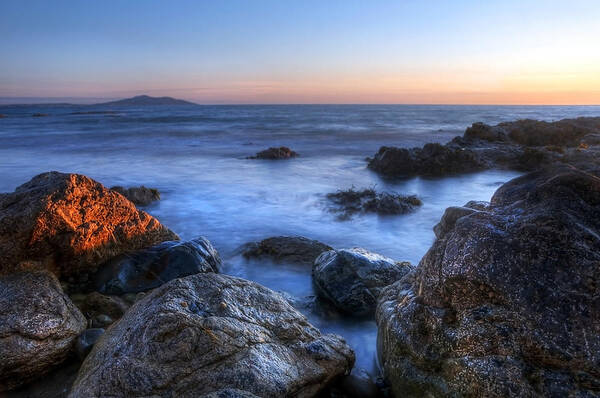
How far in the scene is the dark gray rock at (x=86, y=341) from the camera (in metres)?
3.30

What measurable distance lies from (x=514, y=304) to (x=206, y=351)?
6.01 feet

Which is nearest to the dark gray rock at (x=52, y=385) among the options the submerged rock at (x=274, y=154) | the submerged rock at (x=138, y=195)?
the submerged rock at (x=138, y=195)

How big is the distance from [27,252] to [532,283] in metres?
4.33

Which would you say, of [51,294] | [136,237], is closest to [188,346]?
[51,294]

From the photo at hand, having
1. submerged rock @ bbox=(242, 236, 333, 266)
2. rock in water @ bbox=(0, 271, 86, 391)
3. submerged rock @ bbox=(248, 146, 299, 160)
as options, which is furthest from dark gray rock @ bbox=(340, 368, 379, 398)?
submerged rock @ bbox=(248, 146, 299, 160)

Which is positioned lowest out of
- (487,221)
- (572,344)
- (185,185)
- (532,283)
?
(185,185)

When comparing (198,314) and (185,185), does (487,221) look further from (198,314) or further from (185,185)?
(185,185)

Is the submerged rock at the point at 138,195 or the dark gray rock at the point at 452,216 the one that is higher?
the dark gray rock at the point at 452,216

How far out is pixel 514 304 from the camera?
2.27m

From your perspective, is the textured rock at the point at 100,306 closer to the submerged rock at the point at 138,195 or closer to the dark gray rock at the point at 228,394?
the dark gray rock at the point at 228,394

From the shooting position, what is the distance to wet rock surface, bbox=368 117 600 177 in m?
12.9

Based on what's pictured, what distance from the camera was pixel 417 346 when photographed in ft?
8.53

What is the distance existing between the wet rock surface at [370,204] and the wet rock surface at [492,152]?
3662mm

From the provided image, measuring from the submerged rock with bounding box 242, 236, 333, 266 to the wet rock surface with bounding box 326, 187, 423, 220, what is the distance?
7.88ft
